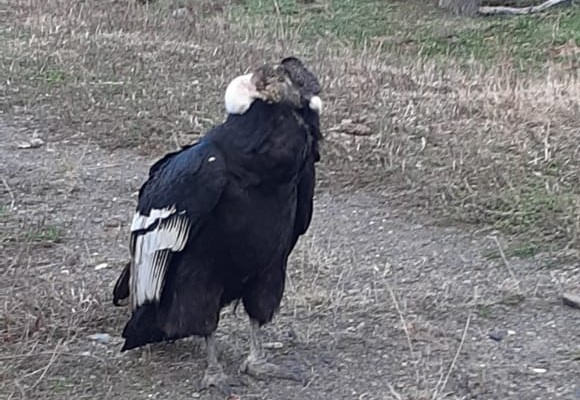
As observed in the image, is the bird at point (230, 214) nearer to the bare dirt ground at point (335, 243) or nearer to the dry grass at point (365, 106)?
the bare dirt ground at point (335, 243)

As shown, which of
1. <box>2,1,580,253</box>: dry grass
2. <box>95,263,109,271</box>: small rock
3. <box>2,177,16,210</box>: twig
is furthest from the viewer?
<box>2,177,16,210</box>: twig

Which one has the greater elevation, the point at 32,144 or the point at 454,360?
the point at 454,360

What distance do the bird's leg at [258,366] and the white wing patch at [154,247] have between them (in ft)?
1.26

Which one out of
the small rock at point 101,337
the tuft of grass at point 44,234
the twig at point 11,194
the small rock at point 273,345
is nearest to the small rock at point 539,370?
the small rock at point 273,345

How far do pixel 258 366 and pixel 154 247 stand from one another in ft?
1.91

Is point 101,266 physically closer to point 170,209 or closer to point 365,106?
point 170,209

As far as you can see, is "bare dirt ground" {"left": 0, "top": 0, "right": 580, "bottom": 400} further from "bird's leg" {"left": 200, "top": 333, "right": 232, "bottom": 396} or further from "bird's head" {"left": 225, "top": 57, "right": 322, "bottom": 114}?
"bird's head" {"left": 225, "top": 57, "right": 322, "bottom": 114}

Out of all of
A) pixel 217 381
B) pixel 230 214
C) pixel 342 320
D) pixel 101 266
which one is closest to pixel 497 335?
pixel 342 320

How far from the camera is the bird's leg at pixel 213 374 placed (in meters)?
3.87

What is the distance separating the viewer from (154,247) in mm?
3762

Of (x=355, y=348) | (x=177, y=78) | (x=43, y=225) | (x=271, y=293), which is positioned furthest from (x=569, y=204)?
(x=177, y=78)

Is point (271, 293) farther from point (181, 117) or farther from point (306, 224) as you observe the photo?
point (181, 117)

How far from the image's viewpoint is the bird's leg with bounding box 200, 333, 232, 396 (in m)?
3.87

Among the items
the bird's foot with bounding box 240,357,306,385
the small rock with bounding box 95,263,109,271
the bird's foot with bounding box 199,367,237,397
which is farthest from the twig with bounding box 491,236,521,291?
the small rock with bounding box 95,263,109,271
